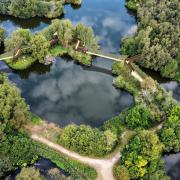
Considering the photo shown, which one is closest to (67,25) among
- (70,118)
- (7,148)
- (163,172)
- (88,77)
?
(88,77)

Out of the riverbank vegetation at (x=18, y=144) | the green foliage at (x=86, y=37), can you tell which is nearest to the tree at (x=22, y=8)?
the green foliage at (x=86, y=37)

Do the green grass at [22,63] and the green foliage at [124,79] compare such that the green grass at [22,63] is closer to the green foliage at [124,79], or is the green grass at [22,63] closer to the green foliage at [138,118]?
the green foliage at [124,79]

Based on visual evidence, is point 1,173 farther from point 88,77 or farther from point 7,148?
point 88,77

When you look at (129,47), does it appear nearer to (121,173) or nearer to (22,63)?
(22,63)

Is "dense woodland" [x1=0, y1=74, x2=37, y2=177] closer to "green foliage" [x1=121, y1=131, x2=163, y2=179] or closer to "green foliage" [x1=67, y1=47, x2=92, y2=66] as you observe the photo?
"green foliage" [x1=121, y1=131, x2=163, y2=179]

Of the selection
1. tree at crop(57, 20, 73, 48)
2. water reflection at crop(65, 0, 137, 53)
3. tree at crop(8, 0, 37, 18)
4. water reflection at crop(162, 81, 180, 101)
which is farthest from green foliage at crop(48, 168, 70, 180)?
tree at crop(8, 0, 37, 18)
